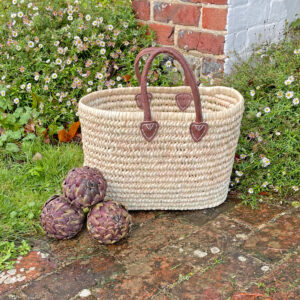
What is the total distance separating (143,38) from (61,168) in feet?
4.10

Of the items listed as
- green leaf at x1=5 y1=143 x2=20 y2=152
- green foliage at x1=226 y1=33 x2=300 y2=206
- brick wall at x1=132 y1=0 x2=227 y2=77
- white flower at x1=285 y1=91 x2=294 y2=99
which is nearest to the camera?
green foliage at x1=226 y1=33 x2=300 y2=206

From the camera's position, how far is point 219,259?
1.67 meters

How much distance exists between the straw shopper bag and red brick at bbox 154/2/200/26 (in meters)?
0.89

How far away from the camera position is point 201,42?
277 centimetres

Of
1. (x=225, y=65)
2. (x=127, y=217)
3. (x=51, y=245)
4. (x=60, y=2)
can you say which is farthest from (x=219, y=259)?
(x=60, y=2)

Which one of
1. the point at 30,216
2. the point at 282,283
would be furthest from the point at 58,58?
the point at 282,283

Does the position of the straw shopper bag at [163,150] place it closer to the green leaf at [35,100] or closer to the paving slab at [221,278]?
the paving slab at [221,278]

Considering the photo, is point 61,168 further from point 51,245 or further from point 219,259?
point 219,259

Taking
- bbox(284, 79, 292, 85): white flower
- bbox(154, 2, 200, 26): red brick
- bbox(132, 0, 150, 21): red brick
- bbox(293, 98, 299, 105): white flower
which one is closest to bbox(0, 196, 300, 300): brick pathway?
bbox(293, 98, 299, 105): white flower

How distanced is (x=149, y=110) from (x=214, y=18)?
3.86 feet

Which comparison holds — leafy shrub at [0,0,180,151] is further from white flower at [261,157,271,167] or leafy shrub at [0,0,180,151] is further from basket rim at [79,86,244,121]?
white flower at [261,157,271,167]

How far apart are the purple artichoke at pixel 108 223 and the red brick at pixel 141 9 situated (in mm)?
1789

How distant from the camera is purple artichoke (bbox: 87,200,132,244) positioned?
1.73 metres

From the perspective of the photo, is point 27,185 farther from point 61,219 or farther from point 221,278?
point 221,278
